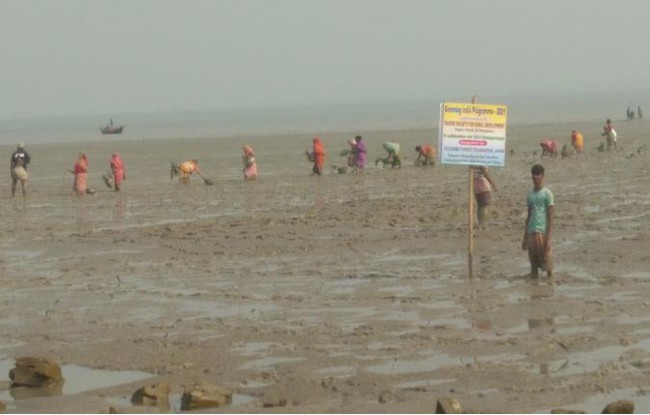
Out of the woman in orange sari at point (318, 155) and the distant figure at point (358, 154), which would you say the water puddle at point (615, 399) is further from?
the distant figure at point (358, 154)

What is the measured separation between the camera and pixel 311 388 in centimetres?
880

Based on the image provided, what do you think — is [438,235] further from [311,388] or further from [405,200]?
[311,388]

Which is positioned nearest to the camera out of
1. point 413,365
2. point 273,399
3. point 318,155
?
point 273,399

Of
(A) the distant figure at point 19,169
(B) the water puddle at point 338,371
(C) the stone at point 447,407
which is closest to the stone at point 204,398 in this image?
(B) the water puddle at point 338,371

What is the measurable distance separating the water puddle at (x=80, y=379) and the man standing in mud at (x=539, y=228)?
5529 millimetres

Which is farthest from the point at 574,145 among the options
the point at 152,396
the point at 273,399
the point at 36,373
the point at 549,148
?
the point at 152,396

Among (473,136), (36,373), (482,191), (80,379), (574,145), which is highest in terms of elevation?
(473,136)

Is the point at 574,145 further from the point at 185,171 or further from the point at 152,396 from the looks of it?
the point at 152,396

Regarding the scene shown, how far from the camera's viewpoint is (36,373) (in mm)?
9289

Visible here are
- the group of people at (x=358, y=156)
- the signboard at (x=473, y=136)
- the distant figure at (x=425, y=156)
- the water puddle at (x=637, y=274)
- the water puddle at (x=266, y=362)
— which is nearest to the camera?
the water puddle at (x=266, y=362)

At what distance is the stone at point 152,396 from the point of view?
27.7 feet

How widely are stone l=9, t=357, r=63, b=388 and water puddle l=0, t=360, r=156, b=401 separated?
0.07 metres

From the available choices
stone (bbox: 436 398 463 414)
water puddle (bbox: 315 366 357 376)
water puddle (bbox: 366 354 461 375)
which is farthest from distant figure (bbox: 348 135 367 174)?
stone (bbox: 436 398 463 414)

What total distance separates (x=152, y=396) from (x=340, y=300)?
443 centimetres
